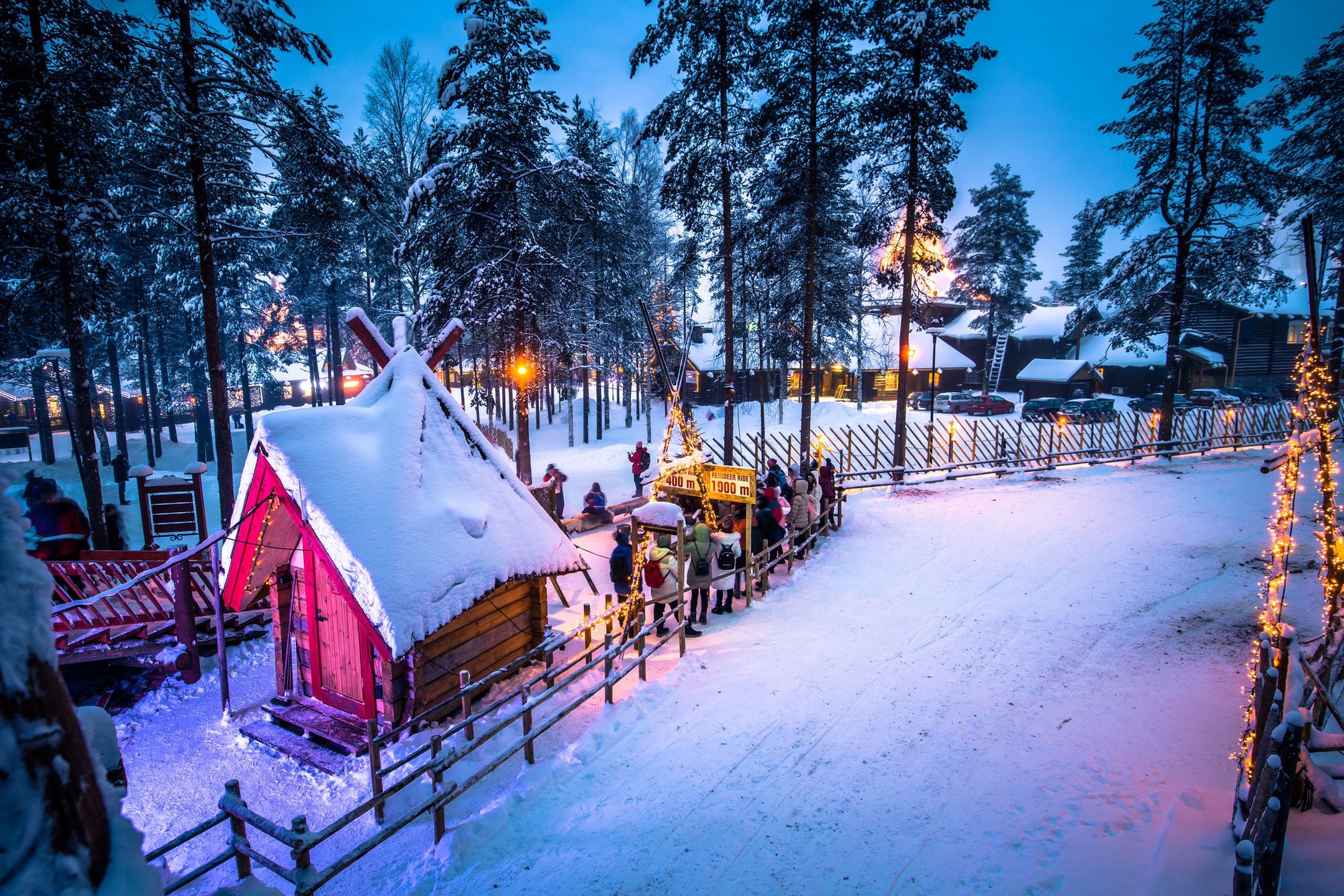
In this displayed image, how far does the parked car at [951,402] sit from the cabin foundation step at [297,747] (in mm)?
35962

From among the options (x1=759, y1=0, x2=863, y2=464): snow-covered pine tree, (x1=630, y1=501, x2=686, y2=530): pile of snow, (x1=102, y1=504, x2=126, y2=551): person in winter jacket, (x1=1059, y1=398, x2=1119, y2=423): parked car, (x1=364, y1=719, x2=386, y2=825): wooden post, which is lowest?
(x1=364, y1=719, x2=386, y2=825): wooden post

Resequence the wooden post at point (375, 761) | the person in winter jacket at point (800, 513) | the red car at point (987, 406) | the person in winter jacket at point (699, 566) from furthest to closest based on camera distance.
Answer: the red car at point (987, 406), the person in winter jacket at point (800, 513), the person in winter jacket at point (699, 566), the wooden post at point (375, 761)

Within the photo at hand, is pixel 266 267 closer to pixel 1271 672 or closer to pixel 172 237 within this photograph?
pixel 172 237

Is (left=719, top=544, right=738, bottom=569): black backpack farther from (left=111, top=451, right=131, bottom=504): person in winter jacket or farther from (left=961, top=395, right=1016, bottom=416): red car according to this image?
(left=961, top=395, right=1016, bottom=416): red car

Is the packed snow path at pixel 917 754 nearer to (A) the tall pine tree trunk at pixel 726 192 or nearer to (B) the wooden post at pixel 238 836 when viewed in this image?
(B) the wooden post at pixel 238 836

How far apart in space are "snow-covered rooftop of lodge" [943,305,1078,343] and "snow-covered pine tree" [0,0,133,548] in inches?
1757

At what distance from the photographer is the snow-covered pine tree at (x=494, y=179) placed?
1454cm

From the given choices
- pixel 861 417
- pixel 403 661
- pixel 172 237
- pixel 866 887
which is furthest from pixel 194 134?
pixel 861 417

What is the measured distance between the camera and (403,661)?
6781 millimetres

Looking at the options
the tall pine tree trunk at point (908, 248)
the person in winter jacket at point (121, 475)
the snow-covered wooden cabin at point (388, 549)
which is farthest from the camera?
the person in winter jacket at point (121, 475)

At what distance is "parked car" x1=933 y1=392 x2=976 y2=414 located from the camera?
119 feet

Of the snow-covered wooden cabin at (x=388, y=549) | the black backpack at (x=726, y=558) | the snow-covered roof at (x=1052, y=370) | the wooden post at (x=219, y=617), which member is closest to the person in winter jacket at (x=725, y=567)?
the black backpack at (x=726, y=558)

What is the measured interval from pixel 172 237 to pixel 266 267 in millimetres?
3179

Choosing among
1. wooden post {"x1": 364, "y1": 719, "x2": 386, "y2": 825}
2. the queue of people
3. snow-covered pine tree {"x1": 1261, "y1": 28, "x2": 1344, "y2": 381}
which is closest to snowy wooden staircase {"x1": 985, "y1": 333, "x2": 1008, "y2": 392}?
snow-covered pine tree {"x1": 1261, "y1": 28, "x2": 1344, "y2": 381}
